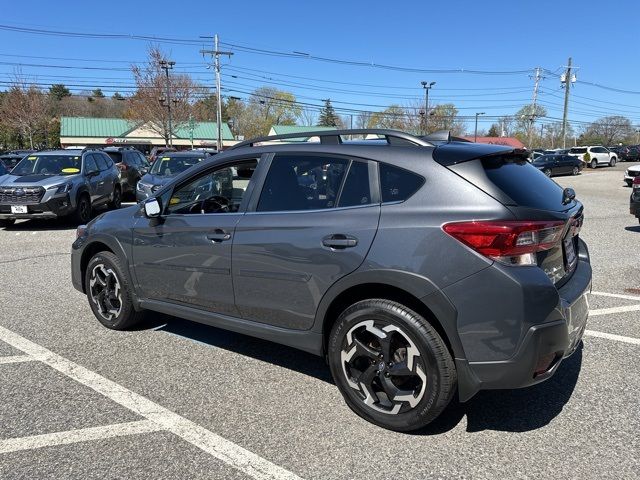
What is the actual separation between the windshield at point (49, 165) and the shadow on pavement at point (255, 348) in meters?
8.47

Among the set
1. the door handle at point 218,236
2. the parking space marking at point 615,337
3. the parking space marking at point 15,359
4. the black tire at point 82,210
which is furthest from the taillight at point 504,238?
the black tire at point 82,210

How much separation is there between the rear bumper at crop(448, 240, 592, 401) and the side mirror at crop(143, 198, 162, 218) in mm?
2633

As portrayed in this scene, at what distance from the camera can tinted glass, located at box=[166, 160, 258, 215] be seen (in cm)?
399

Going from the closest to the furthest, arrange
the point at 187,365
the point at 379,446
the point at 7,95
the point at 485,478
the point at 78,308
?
the point at 485,478
the point at 379,446
the point at 187,365
the point at 78,308
the point at 7,95

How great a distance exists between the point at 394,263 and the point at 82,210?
10.7 metres

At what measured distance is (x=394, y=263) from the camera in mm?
2867

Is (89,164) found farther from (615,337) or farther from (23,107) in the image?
(23,107)

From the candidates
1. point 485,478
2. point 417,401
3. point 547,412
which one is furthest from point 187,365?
point 547,412

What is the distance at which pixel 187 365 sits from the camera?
4.00 meters

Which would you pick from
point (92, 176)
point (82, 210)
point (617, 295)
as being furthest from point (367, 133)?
point (92, 176)

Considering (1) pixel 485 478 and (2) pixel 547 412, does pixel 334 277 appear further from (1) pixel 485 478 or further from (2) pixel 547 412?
(2) pixel 547 412

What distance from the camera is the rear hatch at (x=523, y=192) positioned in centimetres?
280

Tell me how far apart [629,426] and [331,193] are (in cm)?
230

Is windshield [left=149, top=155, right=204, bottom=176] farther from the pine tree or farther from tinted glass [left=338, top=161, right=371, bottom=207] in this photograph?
the pine tree
